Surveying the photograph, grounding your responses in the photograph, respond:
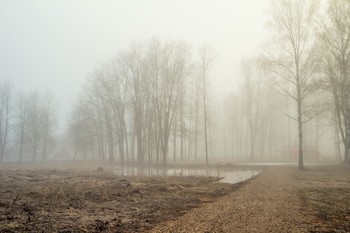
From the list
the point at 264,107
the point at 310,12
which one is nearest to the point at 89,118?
the point at 264,107

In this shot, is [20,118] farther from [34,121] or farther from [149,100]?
[149,100]

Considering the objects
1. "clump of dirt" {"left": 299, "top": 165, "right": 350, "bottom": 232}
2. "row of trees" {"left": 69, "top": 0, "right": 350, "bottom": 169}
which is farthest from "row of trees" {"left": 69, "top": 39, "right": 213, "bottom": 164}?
"clump of dirt" {"left": 299, "top": 165, "right": 350, "bottom": 232}

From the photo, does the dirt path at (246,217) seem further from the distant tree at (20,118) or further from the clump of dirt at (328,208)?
the distant tree at (20,118)

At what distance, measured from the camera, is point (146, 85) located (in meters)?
46.8

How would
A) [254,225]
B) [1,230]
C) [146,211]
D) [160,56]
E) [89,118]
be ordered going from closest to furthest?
[1,230], [254,225], [146,211], [160,56], [89,118]

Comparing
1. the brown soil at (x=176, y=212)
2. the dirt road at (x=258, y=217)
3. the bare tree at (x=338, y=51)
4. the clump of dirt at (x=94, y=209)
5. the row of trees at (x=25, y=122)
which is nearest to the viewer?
the dirt road at (x=258, y=217)

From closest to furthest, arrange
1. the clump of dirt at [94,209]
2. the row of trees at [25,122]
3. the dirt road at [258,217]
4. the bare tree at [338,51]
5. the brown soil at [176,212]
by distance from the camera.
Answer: the dirt road at [258,217], the brown soil at [176,212], the clump of dirt at [94,209], the bare tree at [338,51], the row of trees at [25,122]

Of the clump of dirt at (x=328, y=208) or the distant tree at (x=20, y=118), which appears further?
the distant tree at (x=20, y=118)

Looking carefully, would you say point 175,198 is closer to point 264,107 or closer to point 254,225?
point 254,225

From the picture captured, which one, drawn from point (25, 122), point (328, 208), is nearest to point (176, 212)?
point (328, 208)

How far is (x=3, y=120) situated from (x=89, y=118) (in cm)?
1861

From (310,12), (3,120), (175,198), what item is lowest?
(175,198)

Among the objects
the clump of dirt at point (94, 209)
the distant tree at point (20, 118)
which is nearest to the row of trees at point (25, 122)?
the distant tree at point (20, 118)

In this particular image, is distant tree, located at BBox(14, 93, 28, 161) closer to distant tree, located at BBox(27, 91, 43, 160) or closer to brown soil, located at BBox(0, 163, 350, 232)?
distant tree, located at BBox(27, 91, 43, 160)
